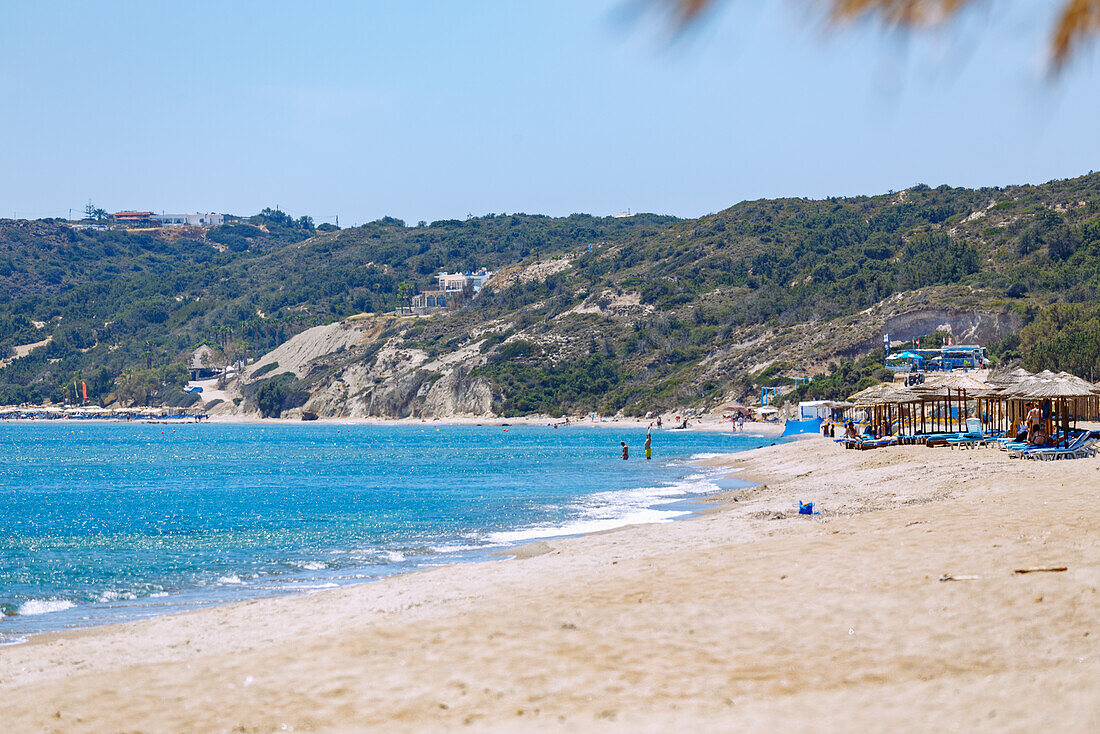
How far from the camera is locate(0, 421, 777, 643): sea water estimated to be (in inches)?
626

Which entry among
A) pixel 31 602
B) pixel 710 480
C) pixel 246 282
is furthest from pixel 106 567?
pixel 246 282

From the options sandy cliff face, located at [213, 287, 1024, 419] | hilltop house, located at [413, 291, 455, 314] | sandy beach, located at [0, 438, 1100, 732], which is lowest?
sandy beach, located at [0, 438, 1100, 732]

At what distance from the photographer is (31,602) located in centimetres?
1469

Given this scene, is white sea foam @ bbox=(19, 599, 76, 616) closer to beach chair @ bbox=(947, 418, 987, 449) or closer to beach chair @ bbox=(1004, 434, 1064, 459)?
beach chair @ bbox=(1004, 434, 1064, 459)

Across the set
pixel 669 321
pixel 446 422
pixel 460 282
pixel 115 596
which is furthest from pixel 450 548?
pixel 460 282

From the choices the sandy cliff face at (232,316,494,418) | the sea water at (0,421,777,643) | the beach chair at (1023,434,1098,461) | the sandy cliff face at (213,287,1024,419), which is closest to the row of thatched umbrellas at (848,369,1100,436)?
the beach chair at (1023,434,1098,461)

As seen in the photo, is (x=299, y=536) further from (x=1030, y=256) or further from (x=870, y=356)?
(x=1030, y=256)

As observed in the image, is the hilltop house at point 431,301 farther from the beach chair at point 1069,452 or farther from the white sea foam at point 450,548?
the white sea foam at point 450,548

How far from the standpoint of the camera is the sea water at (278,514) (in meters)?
15.9

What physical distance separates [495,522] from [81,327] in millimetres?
171182

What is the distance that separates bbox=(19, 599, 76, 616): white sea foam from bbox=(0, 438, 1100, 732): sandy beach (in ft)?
9.30

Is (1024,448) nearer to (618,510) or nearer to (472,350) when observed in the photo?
(618,510)

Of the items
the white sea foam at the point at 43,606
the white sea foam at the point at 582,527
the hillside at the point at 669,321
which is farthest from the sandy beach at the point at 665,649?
the hillside at the point at 669,321

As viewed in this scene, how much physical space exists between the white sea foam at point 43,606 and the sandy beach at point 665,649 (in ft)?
9.30
